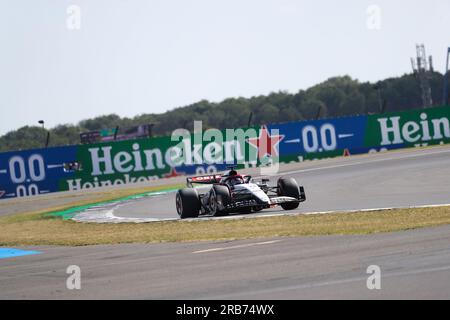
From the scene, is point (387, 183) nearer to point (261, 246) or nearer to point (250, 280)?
point (261, 246)

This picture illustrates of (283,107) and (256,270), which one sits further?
(283,107)

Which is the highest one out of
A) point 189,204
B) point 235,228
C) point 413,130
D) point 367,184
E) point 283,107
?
point 283,107

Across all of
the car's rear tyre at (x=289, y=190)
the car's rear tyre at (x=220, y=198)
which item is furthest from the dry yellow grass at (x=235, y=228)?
the car's rear tyre at (x=289, y=190)

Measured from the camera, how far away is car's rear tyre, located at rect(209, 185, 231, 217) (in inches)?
766

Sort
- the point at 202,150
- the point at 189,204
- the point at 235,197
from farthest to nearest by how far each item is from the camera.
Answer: the point at 202,150
the point at 189,204
the point at 235,197

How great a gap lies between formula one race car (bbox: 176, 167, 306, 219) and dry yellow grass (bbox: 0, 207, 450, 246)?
2.84 feet

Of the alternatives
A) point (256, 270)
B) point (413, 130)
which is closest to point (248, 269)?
point (256, 270)

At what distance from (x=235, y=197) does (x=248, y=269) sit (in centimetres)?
897

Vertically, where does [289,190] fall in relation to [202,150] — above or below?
below

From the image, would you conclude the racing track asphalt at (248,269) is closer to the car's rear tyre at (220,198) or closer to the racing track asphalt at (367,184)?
the racing track asphalt at (367,184)

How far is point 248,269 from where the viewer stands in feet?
34.3

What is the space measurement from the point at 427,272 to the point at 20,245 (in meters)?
11.3

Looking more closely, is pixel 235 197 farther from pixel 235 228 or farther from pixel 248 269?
pixel 248 269

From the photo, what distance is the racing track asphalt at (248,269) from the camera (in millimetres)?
8641
